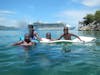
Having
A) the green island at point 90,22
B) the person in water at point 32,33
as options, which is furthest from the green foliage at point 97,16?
the person in water at point 32,33

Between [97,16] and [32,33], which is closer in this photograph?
[32,33]

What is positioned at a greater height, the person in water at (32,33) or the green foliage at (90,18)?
the green foliage at (90,18)

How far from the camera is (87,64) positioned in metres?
10.5

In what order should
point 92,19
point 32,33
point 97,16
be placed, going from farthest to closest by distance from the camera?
point 92,19, point 97,16, point 32,33

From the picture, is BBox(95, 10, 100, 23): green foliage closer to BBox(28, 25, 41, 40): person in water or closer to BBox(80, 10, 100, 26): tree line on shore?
BBox(80, 10, 100, 26): tree line on shore

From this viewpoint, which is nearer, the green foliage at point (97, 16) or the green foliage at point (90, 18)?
the green foliage at point (97, 16)

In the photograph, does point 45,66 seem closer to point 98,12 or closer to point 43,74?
point 43,74

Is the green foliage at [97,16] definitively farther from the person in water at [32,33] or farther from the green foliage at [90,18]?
the person in water at [32,33]

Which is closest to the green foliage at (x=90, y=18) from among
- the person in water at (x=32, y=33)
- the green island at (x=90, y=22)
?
the green island at (x=90, y=22)

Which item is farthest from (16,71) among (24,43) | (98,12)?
(98,12)

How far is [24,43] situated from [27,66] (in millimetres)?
7219

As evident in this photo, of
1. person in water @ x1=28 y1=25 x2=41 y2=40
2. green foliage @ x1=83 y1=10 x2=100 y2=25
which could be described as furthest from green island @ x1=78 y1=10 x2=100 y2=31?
person in water @ x1=28 y1=25 x2=41 y2=40

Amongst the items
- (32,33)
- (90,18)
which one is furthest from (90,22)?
(32,33)

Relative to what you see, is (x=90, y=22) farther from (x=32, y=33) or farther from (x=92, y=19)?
(x=32, y=33)
